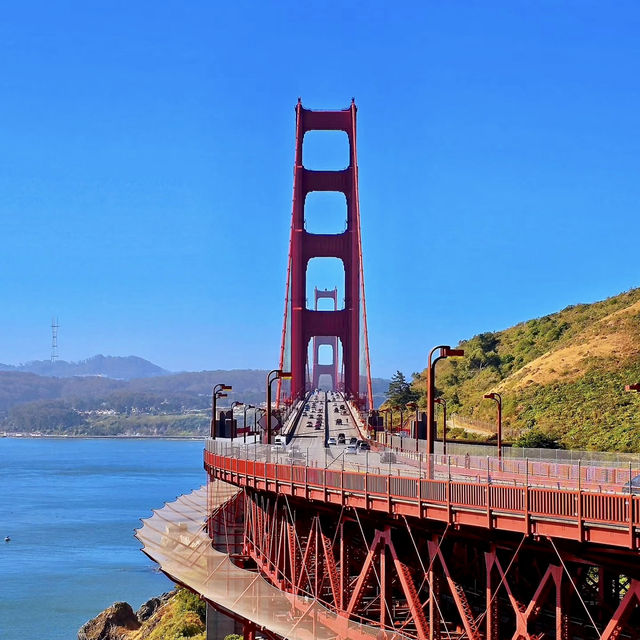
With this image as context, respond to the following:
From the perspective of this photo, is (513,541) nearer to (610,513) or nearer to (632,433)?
(610,513)

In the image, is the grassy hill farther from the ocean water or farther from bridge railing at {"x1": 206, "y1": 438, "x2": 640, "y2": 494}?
the ocean water

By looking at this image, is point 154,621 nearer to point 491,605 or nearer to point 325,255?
point 491,605

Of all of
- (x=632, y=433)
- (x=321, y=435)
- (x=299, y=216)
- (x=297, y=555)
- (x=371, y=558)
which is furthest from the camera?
(x=299, y=216)

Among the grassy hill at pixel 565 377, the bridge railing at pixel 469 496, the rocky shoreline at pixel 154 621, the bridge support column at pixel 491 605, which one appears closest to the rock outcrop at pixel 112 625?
the rocky shoreline at pixel 154 621

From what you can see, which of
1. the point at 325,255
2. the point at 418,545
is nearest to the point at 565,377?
the point at 325,255

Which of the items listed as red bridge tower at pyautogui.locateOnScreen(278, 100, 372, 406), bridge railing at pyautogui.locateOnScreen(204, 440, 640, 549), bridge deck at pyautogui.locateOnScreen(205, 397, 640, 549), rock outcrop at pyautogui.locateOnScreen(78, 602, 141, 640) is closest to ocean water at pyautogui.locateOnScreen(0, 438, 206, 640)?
rock outcrop at pyautogui.locateOnScreen(78, 602, 141, 640)

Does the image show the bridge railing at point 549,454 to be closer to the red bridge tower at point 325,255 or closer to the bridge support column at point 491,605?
the bridge support column at point 491,605

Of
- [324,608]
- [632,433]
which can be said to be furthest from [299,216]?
[324,608]
